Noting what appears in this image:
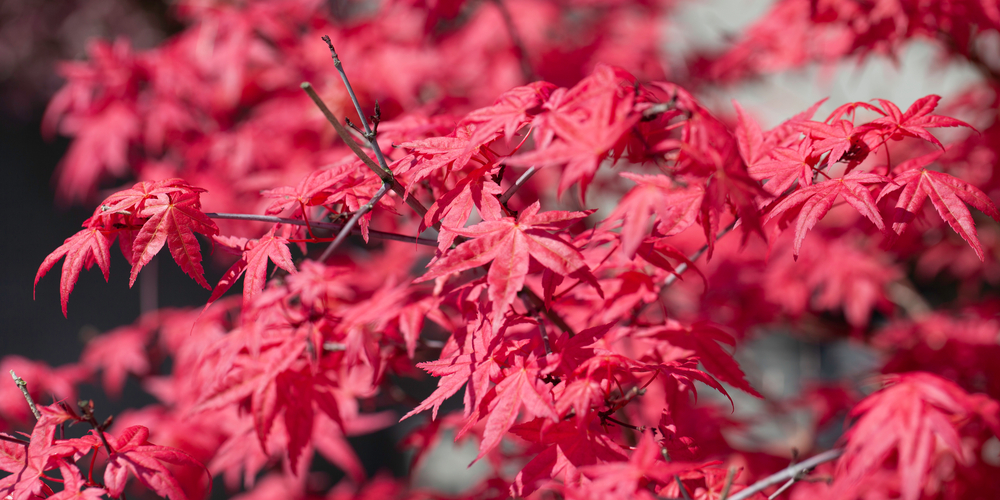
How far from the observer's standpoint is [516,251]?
84 cm

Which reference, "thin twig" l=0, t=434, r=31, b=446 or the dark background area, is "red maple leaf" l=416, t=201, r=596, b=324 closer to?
"thin twig" l=0, t=434, r=31, b=446

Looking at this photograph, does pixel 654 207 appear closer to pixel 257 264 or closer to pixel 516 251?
pixel 516 251

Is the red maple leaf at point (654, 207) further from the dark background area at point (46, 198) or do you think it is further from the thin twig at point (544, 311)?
the dark background area at point (46, 198)

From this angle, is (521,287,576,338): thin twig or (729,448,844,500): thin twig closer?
(729,448,844,500): thin twig

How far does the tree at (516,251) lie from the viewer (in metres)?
0.85

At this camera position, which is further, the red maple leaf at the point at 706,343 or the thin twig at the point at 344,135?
the red maple leaf at the point at 706,343

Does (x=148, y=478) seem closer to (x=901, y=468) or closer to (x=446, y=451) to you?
(x=901, y=468)

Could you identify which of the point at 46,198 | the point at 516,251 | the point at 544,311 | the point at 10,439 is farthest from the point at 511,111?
the point at 46,198

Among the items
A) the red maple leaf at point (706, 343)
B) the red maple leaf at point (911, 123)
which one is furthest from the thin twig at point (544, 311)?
the red maple leaf at point (911, 123)

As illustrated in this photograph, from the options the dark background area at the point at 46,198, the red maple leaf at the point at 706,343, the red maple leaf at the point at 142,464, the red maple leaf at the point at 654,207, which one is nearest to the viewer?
the red maple leaf at the point at 654,207

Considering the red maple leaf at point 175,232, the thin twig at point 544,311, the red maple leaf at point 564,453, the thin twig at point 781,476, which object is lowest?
the thin twig at point 781,476

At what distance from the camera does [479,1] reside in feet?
9.91

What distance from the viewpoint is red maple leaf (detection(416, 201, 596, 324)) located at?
2.67ft

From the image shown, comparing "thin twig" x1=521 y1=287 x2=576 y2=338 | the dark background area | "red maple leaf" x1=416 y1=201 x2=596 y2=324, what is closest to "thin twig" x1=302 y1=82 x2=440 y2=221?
"red maple leaf" x1=416 y1=201 x2=596 y2=324
